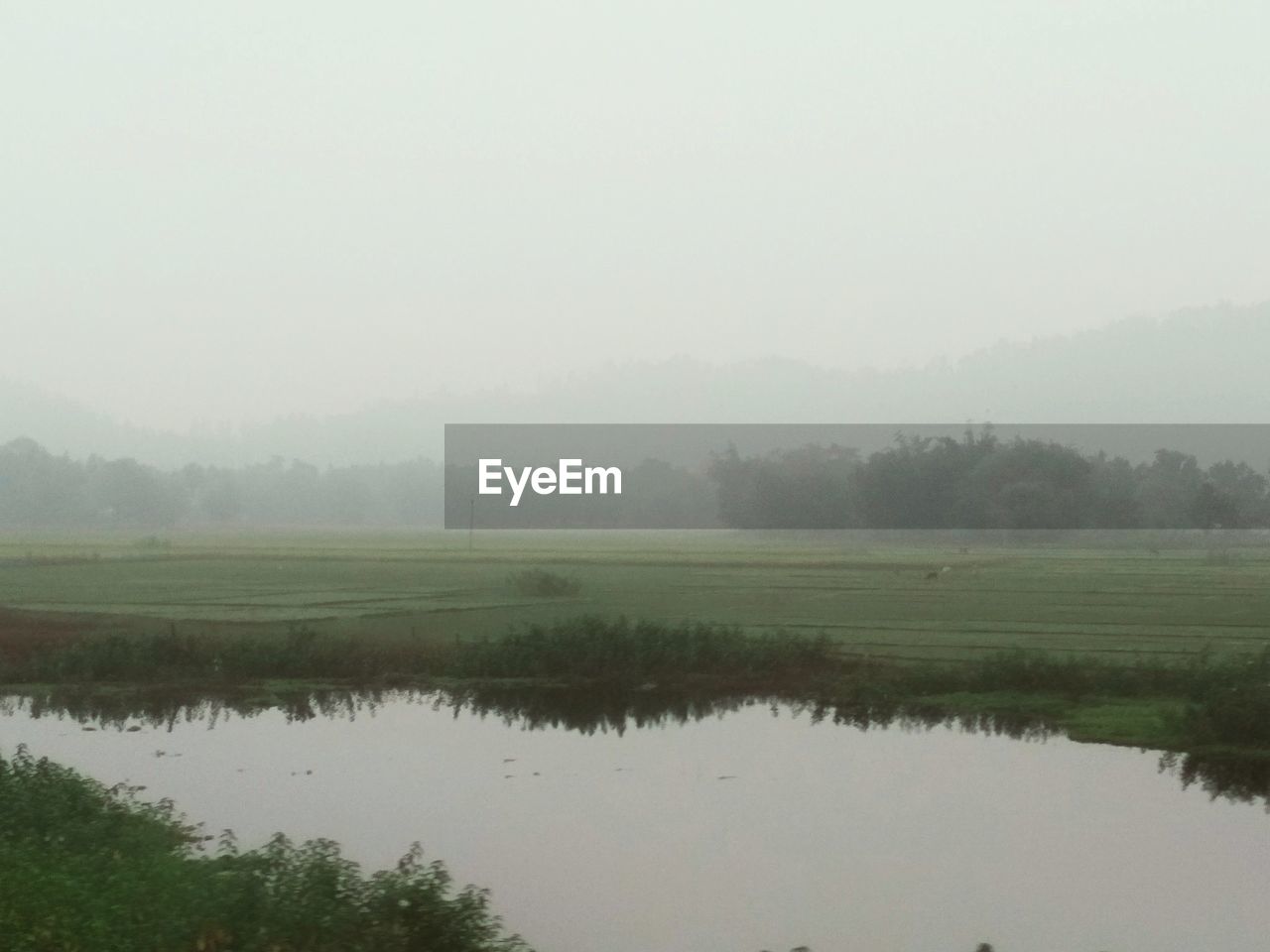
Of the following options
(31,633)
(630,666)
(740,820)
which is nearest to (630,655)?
(630,666)

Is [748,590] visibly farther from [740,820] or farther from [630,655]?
[740,820]

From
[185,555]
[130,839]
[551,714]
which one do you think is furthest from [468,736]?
[185,555]

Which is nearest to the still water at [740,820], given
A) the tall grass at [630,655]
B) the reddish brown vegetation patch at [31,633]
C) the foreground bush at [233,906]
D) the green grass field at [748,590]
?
the foreground bush at [233,906]

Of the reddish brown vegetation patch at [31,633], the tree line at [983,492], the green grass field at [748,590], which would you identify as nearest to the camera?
the reddish brown vegetation patch at [31,633]

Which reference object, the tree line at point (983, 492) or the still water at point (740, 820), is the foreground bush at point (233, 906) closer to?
the still water at point (740, 820)

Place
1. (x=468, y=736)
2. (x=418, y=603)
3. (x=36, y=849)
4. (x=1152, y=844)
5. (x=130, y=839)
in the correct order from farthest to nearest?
(x=418, y=603) < (x=468, y=736) < (x=1152, y=844) < (x=130, y=839) < (x=36, y=849)

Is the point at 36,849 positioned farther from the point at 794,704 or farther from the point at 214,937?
the point at 794,704
